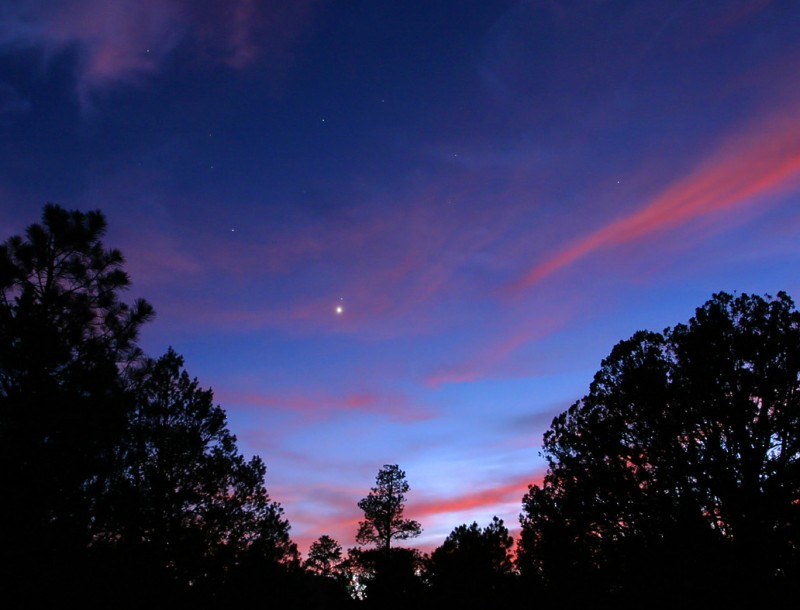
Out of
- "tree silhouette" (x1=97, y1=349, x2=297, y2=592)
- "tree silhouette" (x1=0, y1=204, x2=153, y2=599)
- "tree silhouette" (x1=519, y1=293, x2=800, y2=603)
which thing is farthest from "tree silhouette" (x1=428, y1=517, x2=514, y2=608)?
"tree silhouette" (x1=0, y1=204, x2=153, y2=599)

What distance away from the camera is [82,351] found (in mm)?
11070

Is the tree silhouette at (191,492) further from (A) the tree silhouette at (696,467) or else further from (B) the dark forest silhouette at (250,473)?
(A) the tree silhouette at (696,467)

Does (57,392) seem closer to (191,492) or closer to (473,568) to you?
(191,492)

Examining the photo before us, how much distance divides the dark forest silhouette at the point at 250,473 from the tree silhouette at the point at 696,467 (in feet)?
0.20

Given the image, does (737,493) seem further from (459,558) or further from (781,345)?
(459,558)

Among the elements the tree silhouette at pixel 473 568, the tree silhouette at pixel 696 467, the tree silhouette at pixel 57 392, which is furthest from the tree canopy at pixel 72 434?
the tree silhouette at pixel 473 568

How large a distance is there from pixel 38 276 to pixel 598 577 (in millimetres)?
23950

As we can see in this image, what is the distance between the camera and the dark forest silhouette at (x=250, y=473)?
966 centimetres

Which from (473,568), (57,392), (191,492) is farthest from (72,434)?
(473,568)

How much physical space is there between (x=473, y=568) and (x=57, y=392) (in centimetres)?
4688

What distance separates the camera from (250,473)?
21375mm

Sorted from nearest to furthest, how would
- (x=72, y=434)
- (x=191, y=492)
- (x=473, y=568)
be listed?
(x=72, y=434) < (x=191, y=492) < (x=473, y=568)

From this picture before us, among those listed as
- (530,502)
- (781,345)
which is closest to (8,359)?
(781,345)

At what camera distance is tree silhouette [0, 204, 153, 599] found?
29.5 feet
